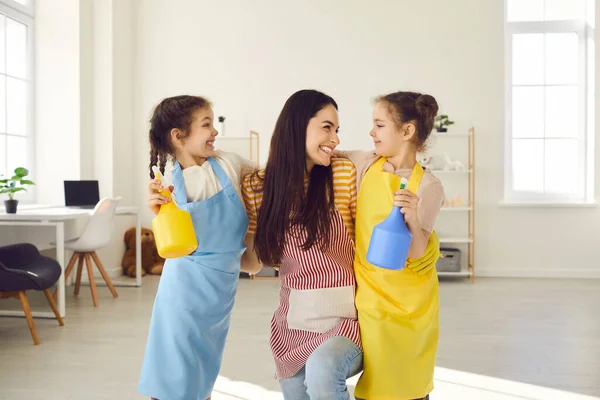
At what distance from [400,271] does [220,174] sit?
19.1 inches

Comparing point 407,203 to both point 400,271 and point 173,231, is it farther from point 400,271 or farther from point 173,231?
point 173,231

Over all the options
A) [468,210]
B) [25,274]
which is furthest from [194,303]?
[468,210]

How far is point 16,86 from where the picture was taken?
5.28 meters

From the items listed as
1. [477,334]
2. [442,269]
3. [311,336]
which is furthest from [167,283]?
[442,269]

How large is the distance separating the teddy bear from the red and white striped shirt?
4366 mm

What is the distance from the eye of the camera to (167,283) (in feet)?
5.12

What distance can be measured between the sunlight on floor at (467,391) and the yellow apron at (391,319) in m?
1.19

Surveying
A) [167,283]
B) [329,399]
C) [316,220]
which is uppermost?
[316,220]

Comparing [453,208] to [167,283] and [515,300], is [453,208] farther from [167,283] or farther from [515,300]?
[167,283]

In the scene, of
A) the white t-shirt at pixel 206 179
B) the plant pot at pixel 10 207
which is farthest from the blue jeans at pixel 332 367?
the plant pot at pixel 10 207

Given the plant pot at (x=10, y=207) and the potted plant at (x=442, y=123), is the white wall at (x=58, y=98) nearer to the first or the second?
the plant pot at (x=10, y=207)

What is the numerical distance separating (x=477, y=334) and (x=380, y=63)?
120 inches

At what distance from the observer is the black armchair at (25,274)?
10.8ft

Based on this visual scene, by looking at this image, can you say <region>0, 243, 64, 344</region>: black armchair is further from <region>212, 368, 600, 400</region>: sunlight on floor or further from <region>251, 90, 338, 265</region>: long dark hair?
<region>251, 90, 338, 265</region>: long dark hair
